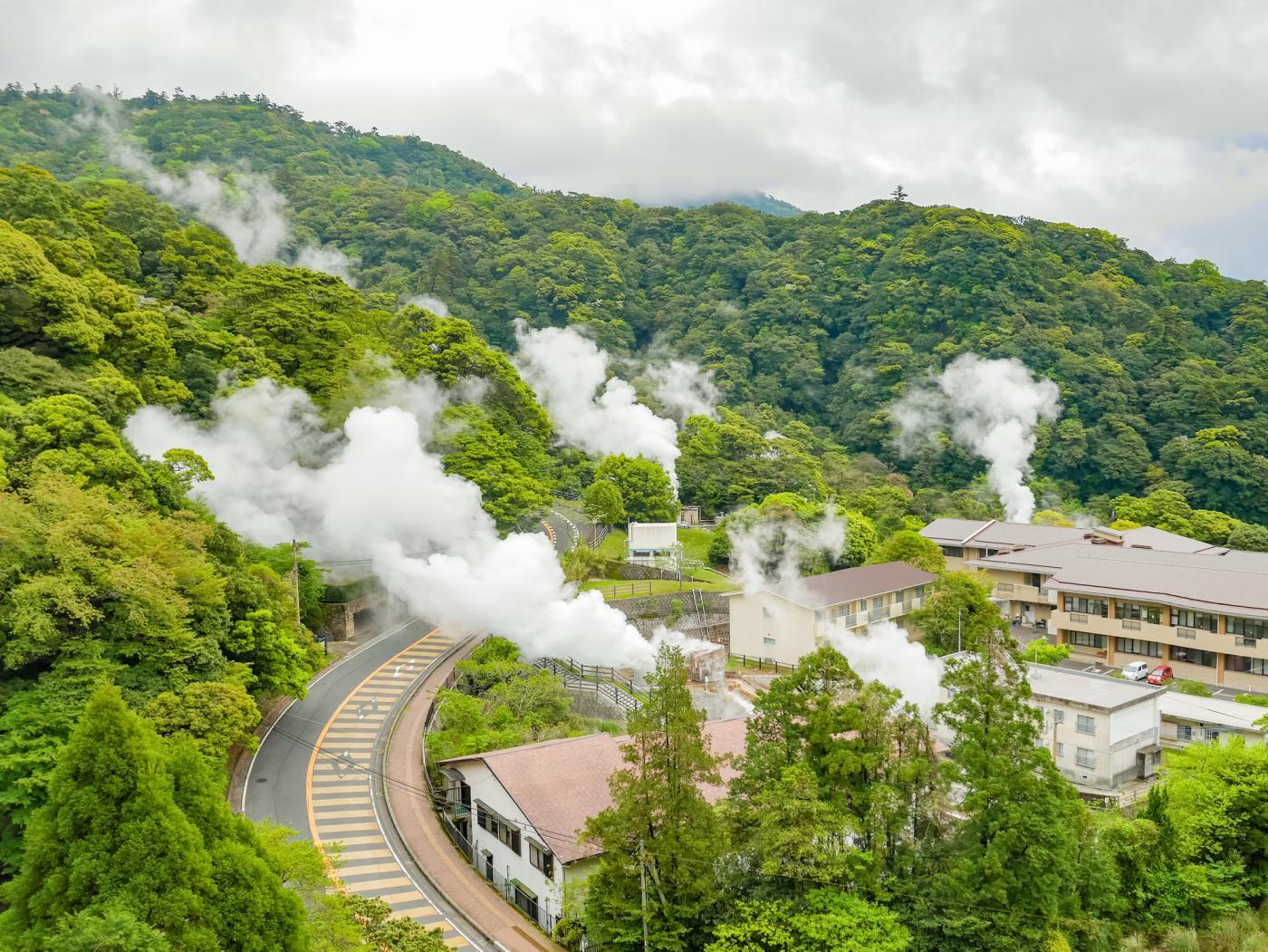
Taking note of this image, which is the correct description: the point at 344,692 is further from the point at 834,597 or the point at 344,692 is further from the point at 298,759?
the point at 834,597

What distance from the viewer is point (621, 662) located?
2417 cm

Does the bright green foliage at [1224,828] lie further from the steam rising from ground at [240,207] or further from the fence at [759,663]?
the steam rising from ground at [240,207]

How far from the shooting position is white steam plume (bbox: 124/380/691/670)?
23719 mm

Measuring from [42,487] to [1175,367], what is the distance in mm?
63848

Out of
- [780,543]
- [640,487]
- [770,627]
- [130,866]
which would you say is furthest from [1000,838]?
[640,487]

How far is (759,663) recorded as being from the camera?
33.0 metres

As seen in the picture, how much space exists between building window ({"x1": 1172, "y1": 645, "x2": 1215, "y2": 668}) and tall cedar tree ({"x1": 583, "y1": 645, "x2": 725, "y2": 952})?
24.3 metres

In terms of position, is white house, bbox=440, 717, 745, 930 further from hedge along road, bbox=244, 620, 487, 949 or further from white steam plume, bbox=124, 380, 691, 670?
white steam plume, bbox=124, 380, 691, 670

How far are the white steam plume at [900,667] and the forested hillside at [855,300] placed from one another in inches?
1277

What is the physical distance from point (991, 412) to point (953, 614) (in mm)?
29675

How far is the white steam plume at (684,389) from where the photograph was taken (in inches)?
2245

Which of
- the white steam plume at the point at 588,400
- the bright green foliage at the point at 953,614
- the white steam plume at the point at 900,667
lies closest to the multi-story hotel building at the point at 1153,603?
the bright green foliage at the point at 953,614

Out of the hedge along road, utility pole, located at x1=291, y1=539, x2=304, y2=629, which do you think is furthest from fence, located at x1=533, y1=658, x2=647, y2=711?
utility pole, located at x1=291, y1=539, x2=304, y2=629

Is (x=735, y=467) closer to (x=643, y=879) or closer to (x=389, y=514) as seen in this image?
(x=389, y=514)
